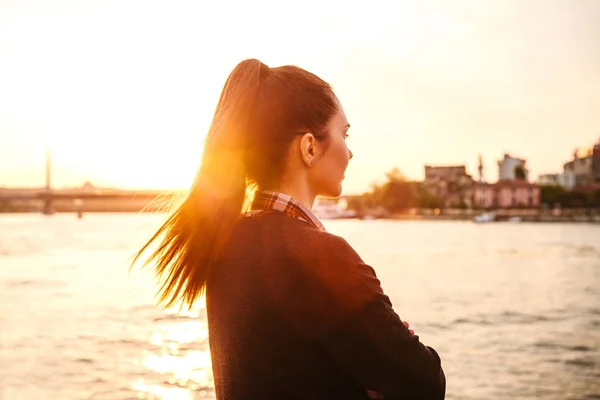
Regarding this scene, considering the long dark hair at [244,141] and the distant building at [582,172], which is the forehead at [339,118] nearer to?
the long dark hair at [244,141]

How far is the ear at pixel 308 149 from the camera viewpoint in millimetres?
1191

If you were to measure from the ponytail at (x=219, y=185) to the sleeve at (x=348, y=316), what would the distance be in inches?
8.0

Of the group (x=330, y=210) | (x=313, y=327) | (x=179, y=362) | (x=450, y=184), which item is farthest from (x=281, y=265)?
(x=450, y=184)

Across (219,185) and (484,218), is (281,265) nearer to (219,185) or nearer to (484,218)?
(219,185)

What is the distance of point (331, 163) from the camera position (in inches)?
47.9

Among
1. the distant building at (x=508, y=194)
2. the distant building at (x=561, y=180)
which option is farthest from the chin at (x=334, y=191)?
the distant building at (x=561, y=180)

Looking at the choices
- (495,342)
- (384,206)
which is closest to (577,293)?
(495,342)

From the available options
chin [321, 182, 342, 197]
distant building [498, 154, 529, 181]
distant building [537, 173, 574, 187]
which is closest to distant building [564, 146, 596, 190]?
distant building [537, 173, 574, 187]

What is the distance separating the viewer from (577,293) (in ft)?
51.7

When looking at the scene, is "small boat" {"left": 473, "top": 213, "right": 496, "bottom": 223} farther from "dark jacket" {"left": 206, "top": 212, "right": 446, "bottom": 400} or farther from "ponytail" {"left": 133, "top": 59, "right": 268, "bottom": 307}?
"dark jacket" {"left": 206, "top": 212, "right": 446, "bottom": 400}

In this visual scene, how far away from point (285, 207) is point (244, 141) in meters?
0.14

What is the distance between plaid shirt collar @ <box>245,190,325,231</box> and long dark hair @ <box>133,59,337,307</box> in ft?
0.14

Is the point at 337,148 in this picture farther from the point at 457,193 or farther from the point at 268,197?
the point at 457,193

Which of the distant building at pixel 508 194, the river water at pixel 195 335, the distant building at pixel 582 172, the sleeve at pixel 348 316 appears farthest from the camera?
the distant building at pixel 582 172
